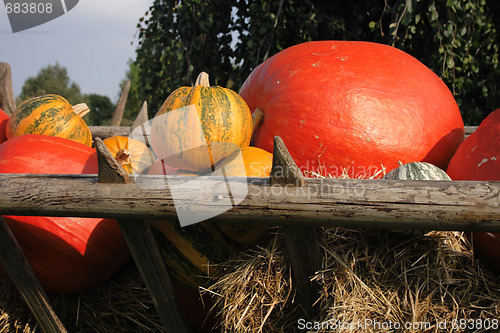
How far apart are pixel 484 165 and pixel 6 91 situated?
9.66 feet

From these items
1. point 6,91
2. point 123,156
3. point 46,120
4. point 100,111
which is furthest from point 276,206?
point 100,111

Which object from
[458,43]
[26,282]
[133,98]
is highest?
[458,43]

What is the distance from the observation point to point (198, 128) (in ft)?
4.83

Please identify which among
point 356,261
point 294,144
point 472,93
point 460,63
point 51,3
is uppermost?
point 51,3

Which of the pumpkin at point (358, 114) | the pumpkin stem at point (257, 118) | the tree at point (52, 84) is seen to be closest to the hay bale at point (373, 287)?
the pumpkin at point (358, 114)

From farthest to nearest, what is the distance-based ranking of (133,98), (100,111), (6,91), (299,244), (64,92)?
(64,92)
(100,111)
(133,98)
(6,91)
(299,244)

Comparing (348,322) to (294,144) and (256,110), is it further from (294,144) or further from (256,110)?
(256,110)

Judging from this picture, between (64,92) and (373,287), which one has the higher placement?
(373,287)

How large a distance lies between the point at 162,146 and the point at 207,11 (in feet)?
11.3

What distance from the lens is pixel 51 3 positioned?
2.27 m

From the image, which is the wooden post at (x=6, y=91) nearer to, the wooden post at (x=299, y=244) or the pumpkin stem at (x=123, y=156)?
the pumpkin stem at (x=123, y=156)

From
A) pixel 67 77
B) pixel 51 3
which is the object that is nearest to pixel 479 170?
pixel 51 3

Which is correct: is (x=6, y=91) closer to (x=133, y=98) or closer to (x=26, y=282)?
(x=26, y=282)

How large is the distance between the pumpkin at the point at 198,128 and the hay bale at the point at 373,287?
395 mm
